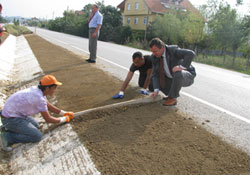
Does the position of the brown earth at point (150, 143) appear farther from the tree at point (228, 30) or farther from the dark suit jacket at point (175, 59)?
the tree at point (228, 30)

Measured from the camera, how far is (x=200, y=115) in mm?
3623

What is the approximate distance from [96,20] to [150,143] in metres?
5.90

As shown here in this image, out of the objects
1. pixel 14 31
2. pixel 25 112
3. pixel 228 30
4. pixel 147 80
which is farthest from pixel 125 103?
pixel 14 31

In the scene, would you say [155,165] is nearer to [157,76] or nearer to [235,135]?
[235,135]

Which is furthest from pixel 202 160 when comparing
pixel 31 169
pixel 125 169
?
pixel 31 169

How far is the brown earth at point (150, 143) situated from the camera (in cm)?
230

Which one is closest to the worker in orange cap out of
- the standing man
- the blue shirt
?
the standing man

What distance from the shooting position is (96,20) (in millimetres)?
7473

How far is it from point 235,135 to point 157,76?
5.75ft

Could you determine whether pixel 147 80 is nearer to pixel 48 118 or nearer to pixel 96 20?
pixel 48 118

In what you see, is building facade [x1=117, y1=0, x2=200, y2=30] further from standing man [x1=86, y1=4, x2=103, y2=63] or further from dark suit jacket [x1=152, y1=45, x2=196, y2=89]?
dark suit jacket [x1=152, y1=45, x2=196, y2=89]

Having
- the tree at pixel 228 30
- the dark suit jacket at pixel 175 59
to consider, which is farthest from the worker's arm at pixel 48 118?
the tree at pixel 228 30

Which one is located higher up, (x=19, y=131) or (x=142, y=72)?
(x=142, y=72)

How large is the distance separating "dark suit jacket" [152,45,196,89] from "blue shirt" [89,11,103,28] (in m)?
4.15
